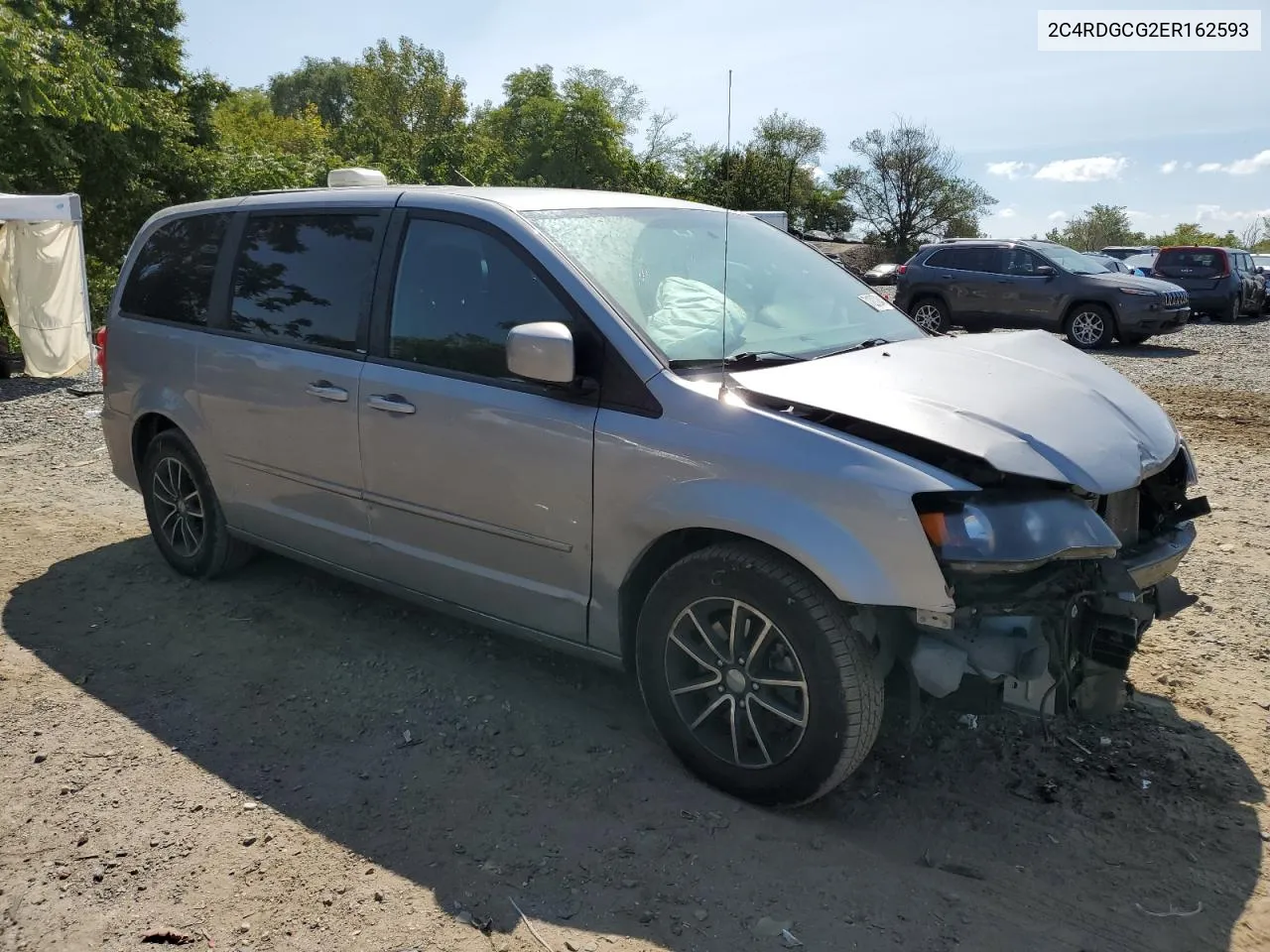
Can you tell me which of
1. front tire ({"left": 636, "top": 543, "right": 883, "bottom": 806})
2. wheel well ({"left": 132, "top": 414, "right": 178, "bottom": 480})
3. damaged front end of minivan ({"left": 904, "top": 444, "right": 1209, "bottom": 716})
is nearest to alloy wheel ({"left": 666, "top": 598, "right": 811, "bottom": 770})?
front tire ({"left": 636, "top": 543, "right": 883, "bottom": 806})

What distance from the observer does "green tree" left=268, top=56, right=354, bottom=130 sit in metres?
80.4

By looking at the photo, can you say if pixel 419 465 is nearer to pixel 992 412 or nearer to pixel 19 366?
pixel 992 412

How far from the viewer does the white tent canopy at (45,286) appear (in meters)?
13.4

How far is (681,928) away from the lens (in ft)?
8.71

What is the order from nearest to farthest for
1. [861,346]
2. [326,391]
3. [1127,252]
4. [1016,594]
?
[1016,594] → [861,346] → [326,391] → [1127,252]

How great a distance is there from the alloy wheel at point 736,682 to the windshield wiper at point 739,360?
2.54 feet

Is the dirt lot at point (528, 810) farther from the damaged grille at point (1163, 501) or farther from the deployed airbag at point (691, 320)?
the deployed airbag at point (691, 320)

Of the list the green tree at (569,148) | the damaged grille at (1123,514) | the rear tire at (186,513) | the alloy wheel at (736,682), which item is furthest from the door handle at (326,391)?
the green tree at (569,148)

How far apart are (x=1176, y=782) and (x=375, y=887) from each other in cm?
254

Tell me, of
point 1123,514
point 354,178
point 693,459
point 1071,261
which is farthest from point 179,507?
point 1071,261

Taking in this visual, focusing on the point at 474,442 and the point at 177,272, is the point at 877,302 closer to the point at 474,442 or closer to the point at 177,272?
the point at 474,442

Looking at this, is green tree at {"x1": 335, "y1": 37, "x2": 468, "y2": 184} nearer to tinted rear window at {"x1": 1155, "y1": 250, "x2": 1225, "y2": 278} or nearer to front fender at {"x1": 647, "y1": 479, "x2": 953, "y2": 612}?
tinted rear window at {"x1": 1155, "y1": 250, "x2": 1225, "y2": 278}

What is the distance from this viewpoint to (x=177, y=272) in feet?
16.5

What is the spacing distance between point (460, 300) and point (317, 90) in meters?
87.1
